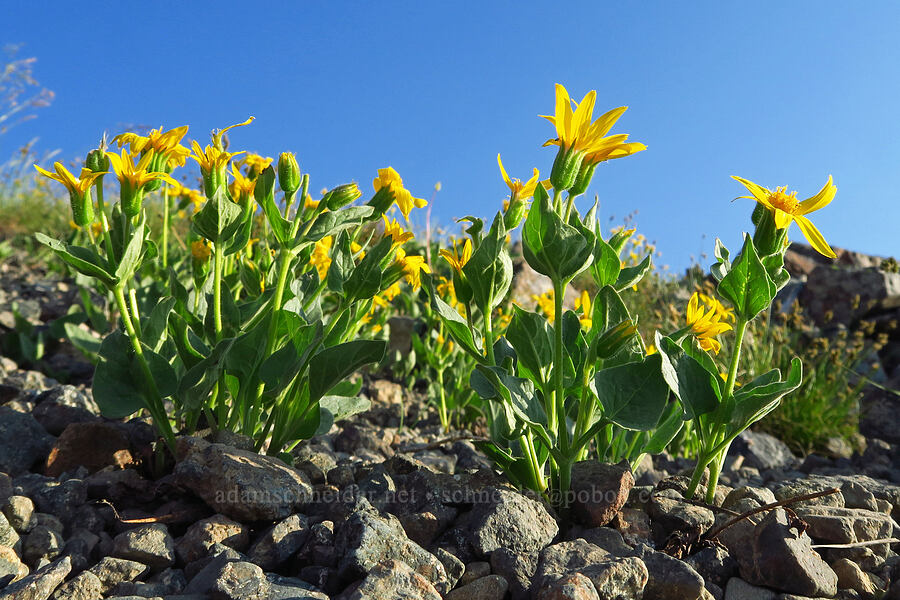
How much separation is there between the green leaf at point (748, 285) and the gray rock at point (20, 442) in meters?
2.22

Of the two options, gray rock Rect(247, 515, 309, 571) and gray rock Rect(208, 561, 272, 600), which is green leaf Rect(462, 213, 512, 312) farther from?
gray rock Rect(208, 561, 272, 600)

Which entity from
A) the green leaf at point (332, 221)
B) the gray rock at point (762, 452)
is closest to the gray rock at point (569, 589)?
the green leaf at point (332, 221)

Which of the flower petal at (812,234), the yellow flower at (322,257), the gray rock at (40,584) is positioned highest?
the yellow flower at (322,257)

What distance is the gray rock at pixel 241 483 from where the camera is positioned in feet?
5.72

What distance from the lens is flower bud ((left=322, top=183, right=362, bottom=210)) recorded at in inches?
79.4

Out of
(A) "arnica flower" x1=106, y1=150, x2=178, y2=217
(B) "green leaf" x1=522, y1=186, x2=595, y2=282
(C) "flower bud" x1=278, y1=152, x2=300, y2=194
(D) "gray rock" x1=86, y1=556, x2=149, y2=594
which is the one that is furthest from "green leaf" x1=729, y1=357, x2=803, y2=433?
(A) "arnica flower" x1=106, y1=150, x2=178, y2=217

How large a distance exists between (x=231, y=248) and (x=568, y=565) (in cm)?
133

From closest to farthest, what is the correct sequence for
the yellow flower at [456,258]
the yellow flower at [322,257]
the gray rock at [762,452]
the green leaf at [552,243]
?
the green leaf at [552,243], the yellow flower at [456,258], the yellow flower at [322,257], the gray rock at [762,452]

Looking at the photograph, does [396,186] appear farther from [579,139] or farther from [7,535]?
[7,535]

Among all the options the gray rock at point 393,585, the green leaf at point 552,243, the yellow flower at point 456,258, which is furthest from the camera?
the yellow flower at point 456,258

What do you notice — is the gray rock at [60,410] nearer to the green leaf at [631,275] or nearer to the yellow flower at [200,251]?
the yellow flower at [200,251]

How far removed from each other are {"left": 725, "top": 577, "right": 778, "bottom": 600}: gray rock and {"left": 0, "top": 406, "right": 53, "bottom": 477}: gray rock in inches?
84.4

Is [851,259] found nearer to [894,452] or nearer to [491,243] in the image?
[894,452]

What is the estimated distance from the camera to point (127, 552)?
5.26ft
